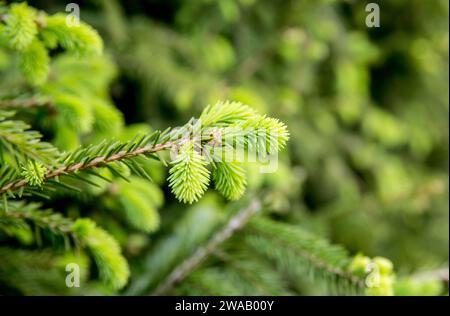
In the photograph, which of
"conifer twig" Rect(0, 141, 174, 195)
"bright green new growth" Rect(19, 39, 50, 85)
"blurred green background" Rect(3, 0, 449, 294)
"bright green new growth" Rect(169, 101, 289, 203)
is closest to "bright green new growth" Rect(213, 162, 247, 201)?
"bright green new growth" Rect(169, 101, 289, 203)

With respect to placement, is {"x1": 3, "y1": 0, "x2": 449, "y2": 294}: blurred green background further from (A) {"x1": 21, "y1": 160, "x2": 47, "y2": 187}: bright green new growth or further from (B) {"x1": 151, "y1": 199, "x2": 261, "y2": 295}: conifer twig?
(A) {"x1": 21, "y1": 160, "x2": 47, "y2": 187}: bright green new growth

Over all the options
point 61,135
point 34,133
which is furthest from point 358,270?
point 61,135

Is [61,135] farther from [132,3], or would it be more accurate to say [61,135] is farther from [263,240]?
[132,3]

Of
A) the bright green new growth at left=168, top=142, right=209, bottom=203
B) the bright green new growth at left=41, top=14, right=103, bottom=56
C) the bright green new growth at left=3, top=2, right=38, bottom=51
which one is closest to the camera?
the bright green new growth at left=168, top=142, right=209, bottom=203

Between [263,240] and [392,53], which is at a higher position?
[392,53]

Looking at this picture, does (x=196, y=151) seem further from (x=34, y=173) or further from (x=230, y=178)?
(x=34, y=173)

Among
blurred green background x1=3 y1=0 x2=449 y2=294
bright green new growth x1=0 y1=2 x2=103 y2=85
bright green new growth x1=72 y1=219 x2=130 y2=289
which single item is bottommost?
bright green new growth x1=72 y1=219 x2=130 y2=289

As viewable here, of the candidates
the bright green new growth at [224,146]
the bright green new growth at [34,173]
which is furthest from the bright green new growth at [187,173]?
the bright green new growth at [34,173]
